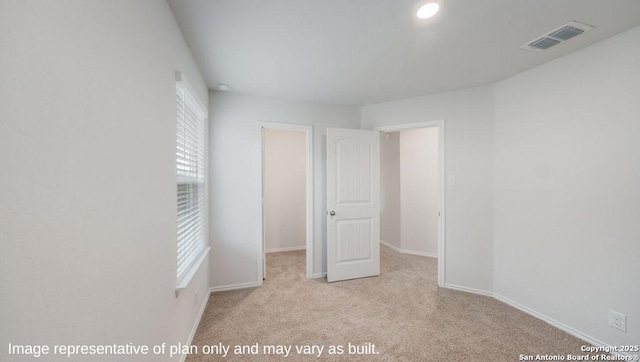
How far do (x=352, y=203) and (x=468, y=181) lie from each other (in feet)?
4.60

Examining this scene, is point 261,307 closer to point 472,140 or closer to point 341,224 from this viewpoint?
point 341,224

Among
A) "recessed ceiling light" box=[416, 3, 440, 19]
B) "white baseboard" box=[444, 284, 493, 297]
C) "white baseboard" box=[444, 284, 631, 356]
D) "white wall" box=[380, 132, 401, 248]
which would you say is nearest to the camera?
"recessed ceiling light" box=[416, 3, 440, 19]

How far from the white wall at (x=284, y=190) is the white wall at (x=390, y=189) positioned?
5.22 ft

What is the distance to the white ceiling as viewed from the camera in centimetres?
151

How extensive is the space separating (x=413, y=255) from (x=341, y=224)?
1850mm

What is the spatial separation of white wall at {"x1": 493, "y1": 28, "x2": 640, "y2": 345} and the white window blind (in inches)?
122

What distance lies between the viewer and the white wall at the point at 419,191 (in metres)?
4.31

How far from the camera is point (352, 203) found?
3.30 m

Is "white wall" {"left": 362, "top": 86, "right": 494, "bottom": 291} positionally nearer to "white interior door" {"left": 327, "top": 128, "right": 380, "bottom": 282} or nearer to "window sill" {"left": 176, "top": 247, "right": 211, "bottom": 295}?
"white interior door" {"left": 327, "top": 128, "right": 380, "bottom": 282}

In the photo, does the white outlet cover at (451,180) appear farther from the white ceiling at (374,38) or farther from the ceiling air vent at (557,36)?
the ceiling air vent at (557,36)

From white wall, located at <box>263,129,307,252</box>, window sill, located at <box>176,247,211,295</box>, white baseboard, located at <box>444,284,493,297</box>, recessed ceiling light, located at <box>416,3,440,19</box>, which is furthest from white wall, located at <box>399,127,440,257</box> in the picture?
window sill, located at <box>176,247,211,295</box>

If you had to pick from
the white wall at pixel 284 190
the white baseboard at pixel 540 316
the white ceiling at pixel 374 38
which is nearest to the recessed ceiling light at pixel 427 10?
the white ceiling at pixel 374 38

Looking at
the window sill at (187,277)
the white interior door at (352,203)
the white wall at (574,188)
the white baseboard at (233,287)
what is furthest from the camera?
the white interior door at (352,203)

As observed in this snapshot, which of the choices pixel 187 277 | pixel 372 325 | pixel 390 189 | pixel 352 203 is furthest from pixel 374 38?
pixel 390 189
